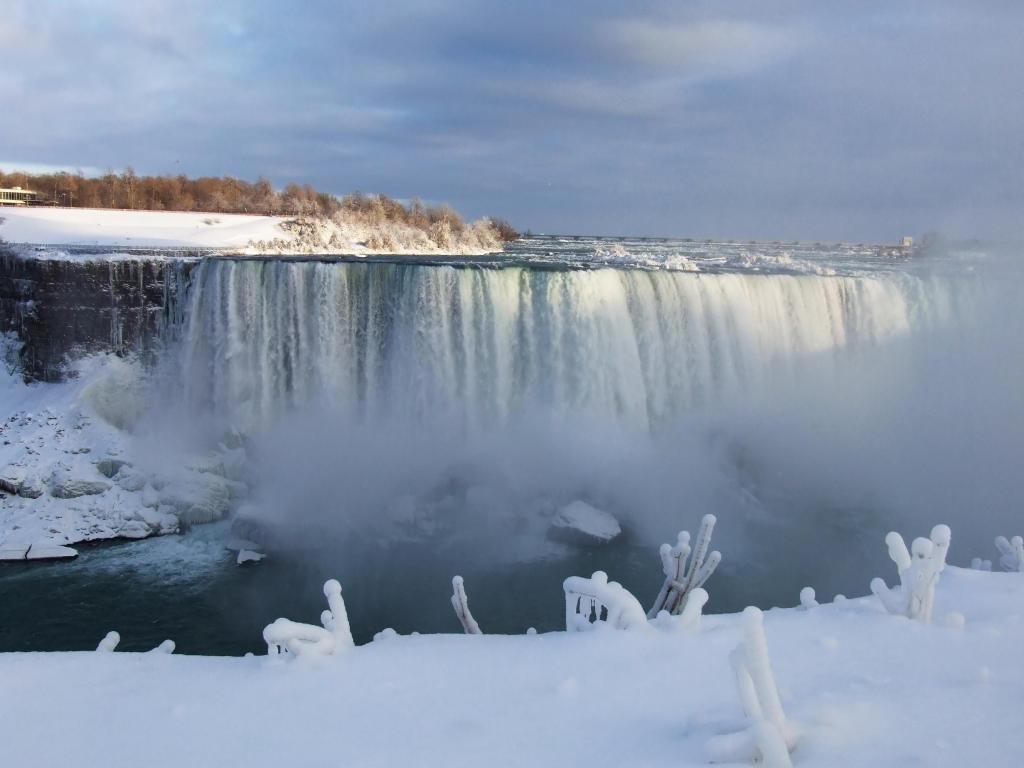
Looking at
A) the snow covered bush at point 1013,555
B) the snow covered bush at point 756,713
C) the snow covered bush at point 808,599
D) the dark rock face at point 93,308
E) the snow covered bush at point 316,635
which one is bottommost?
the snow covered bush at point 1013,555

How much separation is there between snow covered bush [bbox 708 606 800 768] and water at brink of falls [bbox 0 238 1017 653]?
26.8 ft

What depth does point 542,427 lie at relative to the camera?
1451 centimetres

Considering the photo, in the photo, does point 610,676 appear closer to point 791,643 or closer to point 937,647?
point 791,643

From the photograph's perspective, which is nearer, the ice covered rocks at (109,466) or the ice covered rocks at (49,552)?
the ice covered rocks at (49,552)

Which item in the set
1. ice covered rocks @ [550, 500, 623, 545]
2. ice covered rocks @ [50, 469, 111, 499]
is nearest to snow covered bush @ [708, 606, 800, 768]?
ice covered rocks @ [550, 500, 623, 545]

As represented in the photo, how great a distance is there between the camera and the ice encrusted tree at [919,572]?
3.17 metres

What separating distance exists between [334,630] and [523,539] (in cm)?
933

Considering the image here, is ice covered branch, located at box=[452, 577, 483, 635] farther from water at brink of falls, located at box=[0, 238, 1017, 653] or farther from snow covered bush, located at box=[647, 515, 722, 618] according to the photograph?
water at brink of falls, located at box=[0, 238, 1017, 653]

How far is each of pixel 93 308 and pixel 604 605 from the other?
15.1 meters

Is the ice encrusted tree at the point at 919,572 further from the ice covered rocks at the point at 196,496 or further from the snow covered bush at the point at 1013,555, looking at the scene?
the ice covered rocks at the point at 196,496

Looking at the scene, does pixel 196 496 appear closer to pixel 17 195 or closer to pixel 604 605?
pixel 604 605

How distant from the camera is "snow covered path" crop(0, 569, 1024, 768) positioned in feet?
7.59

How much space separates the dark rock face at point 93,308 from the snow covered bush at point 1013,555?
568 inches

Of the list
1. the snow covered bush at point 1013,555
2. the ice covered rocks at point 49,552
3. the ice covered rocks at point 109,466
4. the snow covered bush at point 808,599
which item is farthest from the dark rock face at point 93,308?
the snow covered bush at point 1013,555
